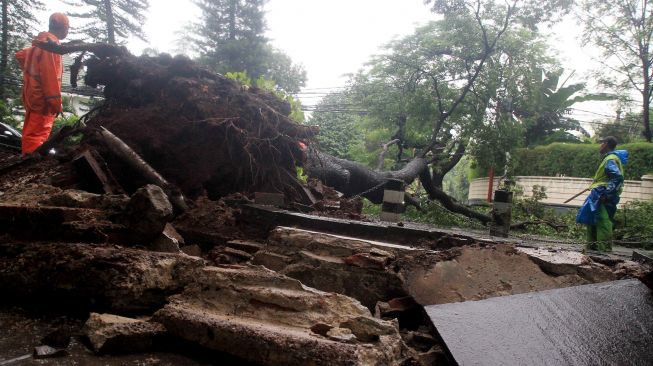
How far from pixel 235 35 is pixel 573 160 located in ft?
75.2

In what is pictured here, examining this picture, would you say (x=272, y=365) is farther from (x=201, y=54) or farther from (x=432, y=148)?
(x=201, y=54)

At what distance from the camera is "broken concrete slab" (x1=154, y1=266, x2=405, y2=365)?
5.00 ft

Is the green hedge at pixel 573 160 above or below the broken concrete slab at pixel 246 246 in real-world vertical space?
above

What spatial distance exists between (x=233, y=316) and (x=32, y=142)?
463 cm

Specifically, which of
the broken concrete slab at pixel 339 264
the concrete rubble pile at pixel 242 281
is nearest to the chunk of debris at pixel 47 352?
the concrete rubble pile at pixel 242 281

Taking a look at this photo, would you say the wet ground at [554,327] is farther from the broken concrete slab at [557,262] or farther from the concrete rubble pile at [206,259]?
the broken concrete slab at [557,262]

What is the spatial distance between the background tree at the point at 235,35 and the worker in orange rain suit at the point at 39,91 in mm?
23746

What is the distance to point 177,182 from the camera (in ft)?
13.4

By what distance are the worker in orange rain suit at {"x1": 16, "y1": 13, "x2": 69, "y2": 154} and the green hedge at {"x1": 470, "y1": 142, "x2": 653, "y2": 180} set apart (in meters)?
16.3

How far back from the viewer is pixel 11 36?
18172 millimetres

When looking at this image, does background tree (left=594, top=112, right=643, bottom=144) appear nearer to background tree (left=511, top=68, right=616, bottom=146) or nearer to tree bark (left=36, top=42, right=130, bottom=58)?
background tree (left=511, top=68, right=616, bottom=146)

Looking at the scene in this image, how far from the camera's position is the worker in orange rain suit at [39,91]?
15.9ft

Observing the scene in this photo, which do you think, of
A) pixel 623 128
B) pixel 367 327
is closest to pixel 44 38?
pixel 367 327

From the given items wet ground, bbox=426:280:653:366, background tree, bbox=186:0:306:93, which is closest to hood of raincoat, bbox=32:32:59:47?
wet ground, bbox=426:280:653:366
